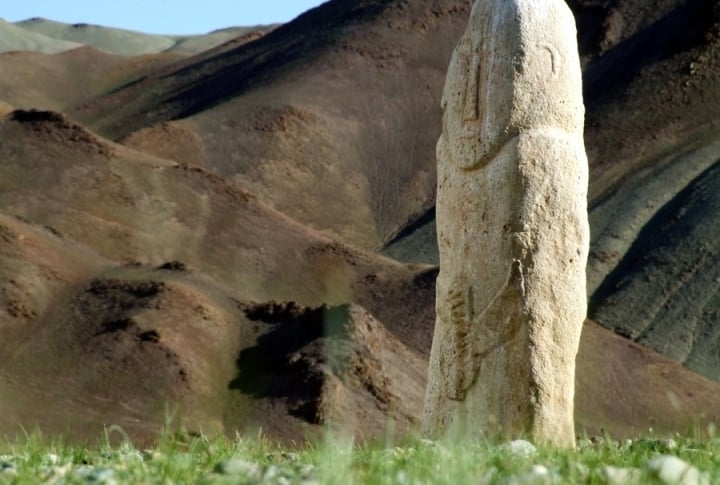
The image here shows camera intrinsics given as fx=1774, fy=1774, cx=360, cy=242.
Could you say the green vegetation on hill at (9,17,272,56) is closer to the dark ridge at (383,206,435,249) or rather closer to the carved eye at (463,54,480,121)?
the dark ridge at (383,206,435,249)

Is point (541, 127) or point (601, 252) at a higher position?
point (541, 127)

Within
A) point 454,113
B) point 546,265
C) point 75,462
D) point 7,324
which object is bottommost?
point 7,324

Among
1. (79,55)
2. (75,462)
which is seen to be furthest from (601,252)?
(79,55)

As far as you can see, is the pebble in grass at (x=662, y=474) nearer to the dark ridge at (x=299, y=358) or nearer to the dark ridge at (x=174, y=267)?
the dark ridge at (x=299, y=358)

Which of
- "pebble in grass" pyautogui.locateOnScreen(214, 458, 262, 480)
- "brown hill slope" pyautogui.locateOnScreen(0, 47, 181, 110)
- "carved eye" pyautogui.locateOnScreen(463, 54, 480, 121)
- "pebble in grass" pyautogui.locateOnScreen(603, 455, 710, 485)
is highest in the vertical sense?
"carved eye" pyautogui.locateOnScreen(463, 54, 480, 121)

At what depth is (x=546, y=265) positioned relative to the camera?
1335cm

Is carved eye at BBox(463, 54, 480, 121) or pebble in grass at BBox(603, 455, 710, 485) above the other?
carved eye at BBox(463, 54, 480, 121)

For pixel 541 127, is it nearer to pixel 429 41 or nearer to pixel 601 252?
pixel 601 252

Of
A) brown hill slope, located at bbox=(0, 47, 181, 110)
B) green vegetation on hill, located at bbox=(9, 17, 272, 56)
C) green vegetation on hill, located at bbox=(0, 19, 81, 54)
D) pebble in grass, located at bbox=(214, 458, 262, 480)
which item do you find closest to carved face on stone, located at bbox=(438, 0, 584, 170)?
pebble in grass, located at bbox=(214, 458, 262, 480)

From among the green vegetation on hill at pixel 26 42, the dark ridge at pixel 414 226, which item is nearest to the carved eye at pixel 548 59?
the dark ridge at pixel 414 226

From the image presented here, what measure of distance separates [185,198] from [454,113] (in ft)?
152

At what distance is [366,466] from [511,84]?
5266 millimetres

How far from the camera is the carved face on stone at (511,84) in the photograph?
44.1 feet

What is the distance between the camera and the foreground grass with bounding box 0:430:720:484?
8078mm
